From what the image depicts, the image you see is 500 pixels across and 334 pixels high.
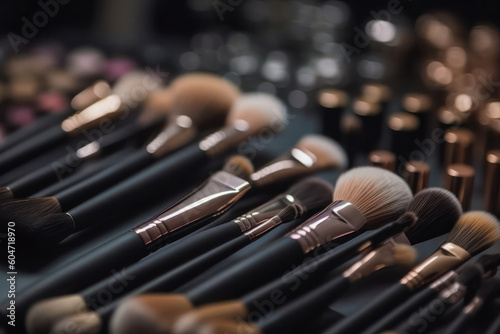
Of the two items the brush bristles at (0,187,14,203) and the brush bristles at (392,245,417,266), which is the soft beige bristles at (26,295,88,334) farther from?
the brush bristles at (392,245,417,266)

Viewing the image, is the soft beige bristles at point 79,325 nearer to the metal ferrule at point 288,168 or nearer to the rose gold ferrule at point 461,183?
the metal ferrule at point 288,168

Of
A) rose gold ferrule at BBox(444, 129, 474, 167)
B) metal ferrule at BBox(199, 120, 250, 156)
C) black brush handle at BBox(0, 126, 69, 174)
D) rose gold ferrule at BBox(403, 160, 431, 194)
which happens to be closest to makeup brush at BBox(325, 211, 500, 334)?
rose gold ferrule at BBox(403, 160, 431, 194)

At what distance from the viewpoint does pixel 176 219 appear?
68 cm

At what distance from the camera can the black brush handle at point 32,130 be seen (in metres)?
0.88

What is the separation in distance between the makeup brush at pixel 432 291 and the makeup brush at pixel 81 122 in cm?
52

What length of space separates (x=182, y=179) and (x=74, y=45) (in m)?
0.62

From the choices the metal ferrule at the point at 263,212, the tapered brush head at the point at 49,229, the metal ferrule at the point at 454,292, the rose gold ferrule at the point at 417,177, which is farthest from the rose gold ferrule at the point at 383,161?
the tapered brush head at the point at 49,229

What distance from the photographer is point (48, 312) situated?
54 centimetres

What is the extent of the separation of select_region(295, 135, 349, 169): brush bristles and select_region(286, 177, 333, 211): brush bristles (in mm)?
93

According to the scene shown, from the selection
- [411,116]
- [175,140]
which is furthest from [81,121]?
[411,116]

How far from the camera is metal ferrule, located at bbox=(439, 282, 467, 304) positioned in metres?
0.59

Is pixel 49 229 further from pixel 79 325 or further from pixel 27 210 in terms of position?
pixel 79 325

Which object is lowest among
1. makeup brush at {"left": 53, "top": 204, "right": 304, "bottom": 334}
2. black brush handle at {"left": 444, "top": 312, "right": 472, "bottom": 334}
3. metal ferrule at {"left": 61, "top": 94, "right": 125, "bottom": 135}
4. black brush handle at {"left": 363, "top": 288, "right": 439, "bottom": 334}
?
black brush handle at {"left": 444, "top": 312, "right": 472, "bottom": 334}

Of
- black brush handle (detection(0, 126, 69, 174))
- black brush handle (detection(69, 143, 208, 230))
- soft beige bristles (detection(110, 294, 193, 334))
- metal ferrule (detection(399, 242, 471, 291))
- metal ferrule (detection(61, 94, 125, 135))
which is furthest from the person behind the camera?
metal ferrule (detection(61, 94, 125, 135))
